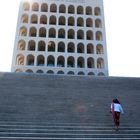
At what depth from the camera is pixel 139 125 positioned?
13000 mm

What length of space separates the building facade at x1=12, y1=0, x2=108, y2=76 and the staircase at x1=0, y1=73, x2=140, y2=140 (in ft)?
62.7

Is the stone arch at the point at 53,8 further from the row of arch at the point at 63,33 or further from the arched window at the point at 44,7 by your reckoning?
the row of arch at the point at 63,33

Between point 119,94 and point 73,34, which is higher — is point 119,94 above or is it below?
below

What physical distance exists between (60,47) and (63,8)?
6.76 m

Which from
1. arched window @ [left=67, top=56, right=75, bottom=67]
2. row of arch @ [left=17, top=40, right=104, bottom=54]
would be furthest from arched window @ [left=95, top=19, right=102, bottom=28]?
arched window @ [left=67, top=56, right=75, bottom=67]

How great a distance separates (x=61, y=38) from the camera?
42781 mm

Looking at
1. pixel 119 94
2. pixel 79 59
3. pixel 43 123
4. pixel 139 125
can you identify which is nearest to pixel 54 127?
pixel 43 123

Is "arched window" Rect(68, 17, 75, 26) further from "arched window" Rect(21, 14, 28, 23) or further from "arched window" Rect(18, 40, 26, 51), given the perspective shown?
"arched window" Rect(18, 40, 26, 51)

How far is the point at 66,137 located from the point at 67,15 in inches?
1383

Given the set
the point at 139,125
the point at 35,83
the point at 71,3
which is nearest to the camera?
the point at 139,125

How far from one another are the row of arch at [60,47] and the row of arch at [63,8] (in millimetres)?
5768

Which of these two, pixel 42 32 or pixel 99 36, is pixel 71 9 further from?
pixel 99 36

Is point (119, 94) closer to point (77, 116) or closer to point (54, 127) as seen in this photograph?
point (77, 116)

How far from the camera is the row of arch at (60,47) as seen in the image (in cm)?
4175
